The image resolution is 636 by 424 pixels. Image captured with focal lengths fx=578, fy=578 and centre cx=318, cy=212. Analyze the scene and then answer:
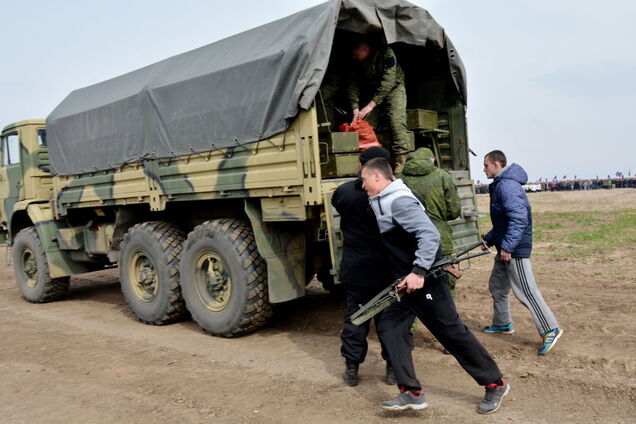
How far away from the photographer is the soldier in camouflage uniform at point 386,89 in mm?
5953

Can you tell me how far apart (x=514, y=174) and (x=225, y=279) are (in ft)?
9.86

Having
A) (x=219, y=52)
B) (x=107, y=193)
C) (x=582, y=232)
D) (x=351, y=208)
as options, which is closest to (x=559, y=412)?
(x=351, y=208)

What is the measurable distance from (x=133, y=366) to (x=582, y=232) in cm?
1198

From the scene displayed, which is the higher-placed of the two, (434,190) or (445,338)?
(434,190)

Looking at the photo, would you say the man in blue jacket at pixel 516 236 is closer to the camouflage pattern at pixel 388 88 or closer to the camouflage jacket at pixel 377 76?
the camouflage pattern at pixel 388 88

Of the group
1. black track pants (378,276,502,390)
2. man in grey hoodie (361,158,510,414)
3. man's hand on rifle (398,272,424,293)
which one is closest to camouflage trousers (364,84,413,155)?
man in grey hoodie (361,158,510,414)

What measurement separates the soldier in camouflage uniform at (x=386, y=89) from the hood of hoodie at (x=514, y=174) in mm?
1253

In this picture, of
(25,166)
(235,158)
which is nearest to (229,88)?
(235,158)

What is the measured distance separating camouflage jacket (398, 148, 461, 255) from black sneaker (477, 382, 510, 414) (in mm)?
1472

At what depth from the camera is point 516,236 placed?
15.7ft

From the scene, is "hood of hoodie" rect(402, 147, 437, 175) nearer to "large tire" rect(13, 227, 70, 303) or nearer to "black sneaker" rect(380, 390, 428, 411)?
"black sneaker" rect(380, 390, 428, 411)

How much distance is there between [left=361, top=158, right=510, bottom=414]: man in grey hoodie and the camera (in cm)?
355

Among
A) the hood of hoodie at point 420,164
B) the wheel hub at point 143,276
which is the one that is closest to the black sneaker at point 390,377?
the hood of hoodie at point 420,164

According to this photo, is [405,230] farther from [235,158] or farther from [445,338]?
[235,158]
